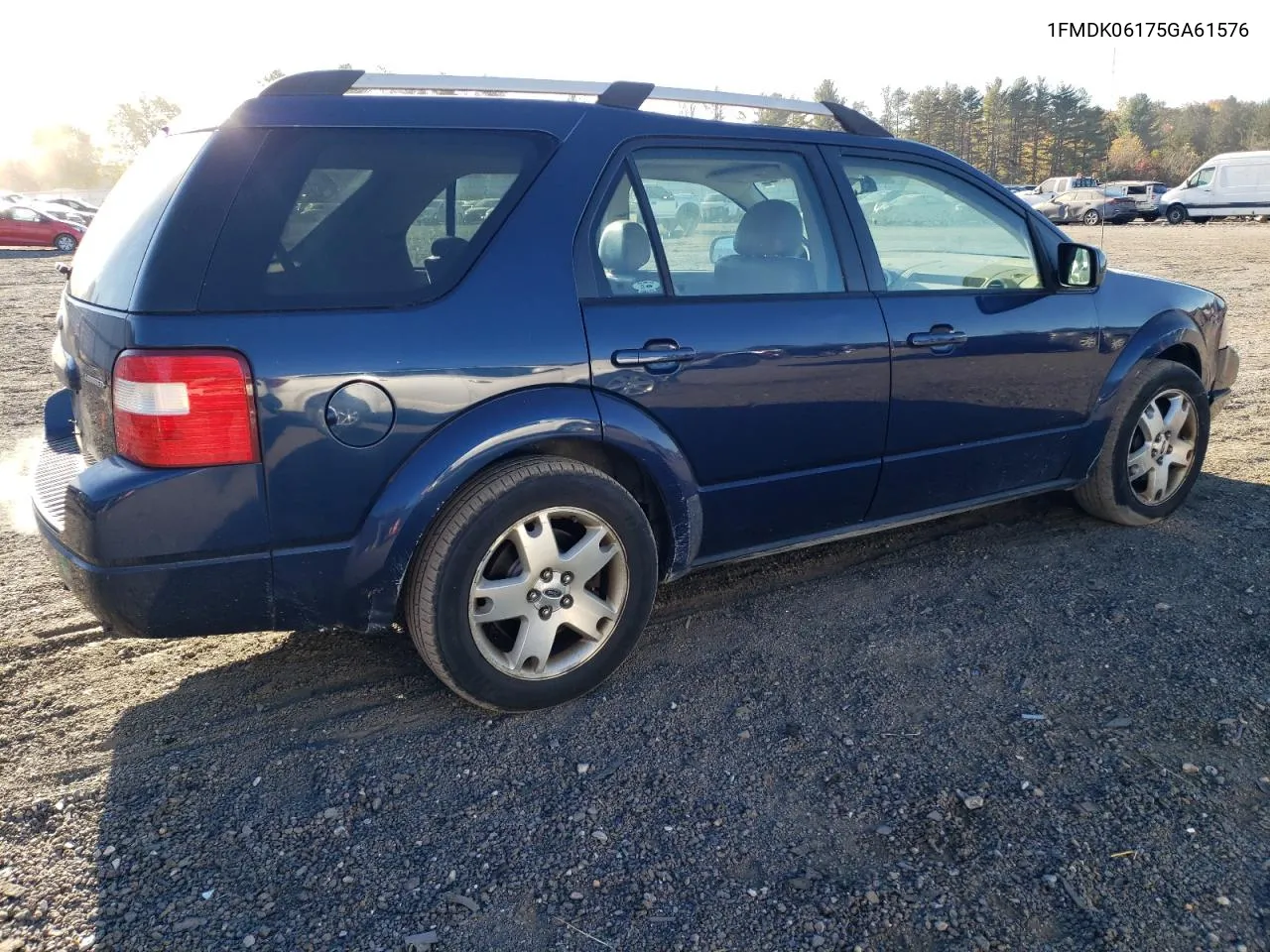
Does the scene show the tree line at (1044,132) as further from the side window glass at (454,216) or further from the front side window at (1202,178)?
the side window glass at (454,216)

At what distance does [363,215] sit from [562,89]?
0.85m

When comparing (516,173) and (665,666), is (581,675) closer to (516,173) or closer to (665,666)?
(665,666)

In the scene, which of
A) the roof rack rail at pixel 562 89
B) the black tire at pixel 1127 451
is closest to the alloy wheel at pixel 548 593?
the roof rack rail at pixel 562 89

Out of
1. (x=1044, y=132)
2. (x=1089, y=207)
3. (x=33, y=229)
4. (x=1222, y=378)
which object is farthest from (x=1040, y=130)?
(x=1222, y=378)

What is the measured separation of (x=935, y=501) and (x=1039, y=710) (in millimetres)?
1137

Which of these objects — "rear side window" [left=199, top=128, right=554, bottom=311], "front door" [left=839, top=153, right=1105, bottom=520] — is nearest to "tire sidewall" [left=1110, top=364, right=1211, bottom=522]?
"front door" [left=839, top=153, right=1105, bottom=520]

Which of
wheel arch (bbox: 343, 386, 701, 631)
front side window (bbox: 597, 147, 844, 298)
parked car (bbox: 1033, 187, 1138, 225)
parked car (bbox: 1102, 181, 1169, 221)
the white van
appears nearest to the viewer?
wheel arch (bbox: 343, 386, 701, 631)

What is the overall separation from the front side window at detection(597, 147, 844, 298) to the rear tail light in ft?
4.27

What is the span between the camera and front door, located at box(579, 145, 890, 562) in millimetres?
3156

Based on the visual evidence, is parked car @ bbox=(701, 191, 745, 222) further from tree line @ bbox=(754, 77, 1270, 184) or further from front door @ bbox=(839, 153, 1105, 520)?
tree line @ bbox=(754, 77, 1270, 184)

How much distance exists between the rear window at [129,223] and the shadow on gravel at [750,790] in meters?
1.33

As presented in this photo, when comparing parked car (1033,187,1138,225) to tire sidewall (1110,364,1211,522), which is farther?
parked car (1033,187,1138,225)

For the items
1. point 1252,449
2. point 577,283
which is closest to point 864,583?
point 577,283

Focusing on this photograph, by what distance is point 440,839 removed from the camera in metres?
2.53
